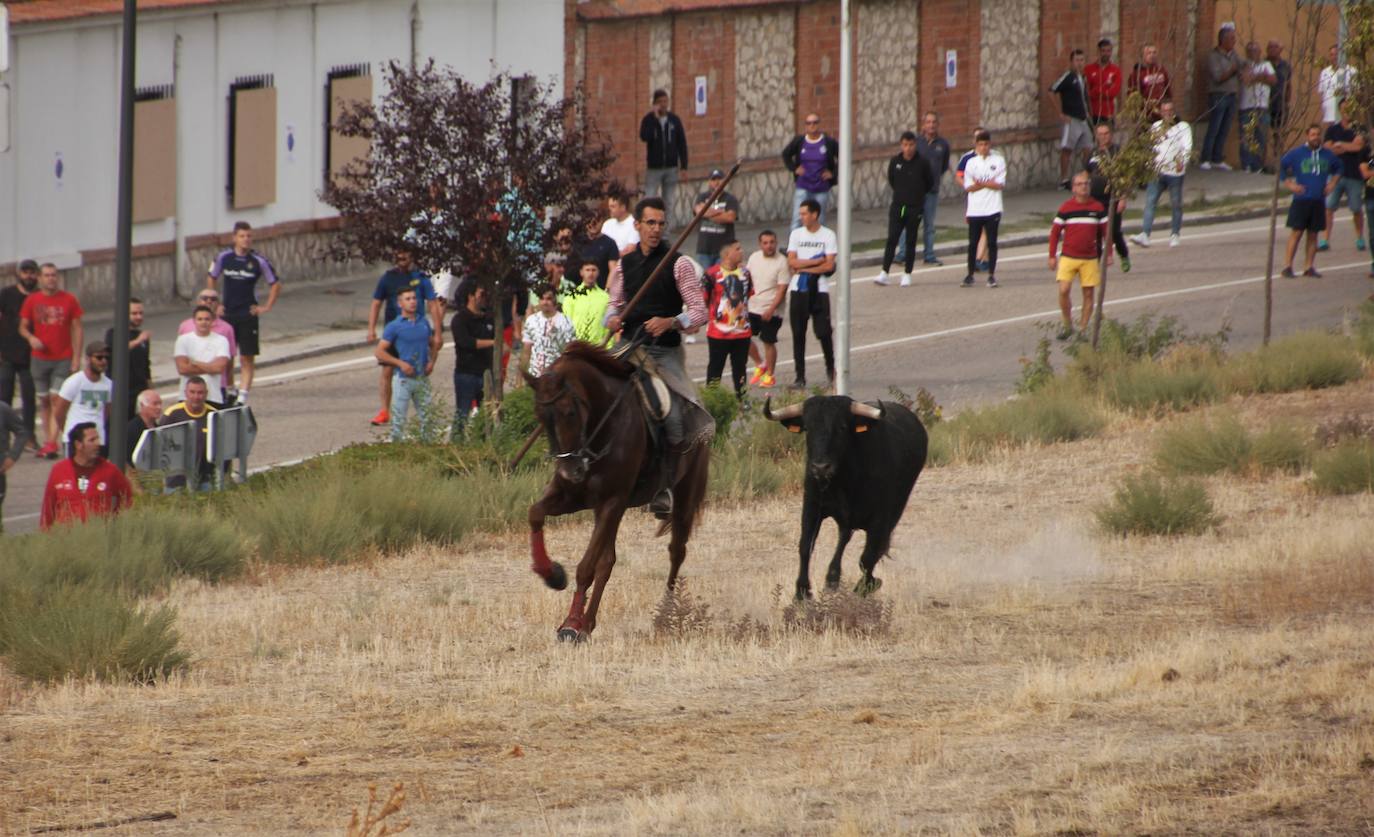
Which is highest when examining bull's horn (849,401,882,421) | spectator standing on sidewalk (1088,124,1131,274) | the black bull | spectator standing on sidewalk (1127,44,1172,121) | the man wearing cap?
spectator standing on sidewalk (1127,44,1172,121)

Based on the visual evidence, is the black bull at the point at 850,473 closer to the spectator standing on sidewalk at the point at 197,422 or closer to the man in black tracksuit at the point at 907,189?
the spectator standing on sidewalk at the point at 197,422

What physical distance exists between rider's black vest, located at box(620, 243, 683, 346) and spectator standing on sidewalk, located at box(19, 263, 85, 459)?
33.8 ft

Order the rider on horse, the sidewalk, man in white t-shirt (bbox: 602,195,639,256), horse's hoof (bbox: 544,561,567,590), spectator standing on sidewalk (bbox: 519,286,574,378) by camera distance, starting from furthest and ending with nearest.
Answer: the sidewalk → man in white t-shirt (bbox: 602,195,639,256) → spectator standing on sidewalk (bbox: 519,286,574,378) → the rider on horse → horse's hoof (bbox: 544,561,567,590)

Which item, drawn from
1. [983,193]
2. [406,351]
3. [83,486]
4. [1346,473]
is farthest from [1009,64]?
[83,486]

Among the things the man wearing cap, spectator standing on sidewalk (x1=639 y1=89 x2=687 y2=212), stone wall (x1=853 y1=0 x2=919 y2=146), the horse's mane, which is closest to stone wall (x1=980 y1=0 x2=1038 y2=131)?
stone wall (x1=853 y1=0 x2=919 y2=146)

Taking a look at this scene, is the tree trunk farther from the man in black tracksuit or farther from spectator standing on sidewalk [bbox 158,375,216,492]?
spectator standing on sidewalk [bbox 158,375,216,492]

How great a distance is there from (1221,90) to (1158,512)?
2455 cm

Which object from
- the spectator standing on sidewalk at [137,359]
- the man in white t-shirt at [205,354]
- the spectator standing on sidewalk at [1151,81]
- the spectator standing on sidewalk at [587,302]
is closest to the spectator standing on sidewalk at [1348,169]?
the spectator standing on sidewalk at [1151,81]

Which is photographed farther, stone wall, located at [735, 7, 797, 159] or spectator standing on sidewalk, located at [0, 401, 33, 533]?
stone wall, located at [735, 7, 797, 159]

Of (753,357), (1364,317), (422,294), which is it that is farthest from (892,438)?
(1364,317)

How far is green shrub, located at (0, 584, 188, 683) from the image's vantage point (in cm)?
1131

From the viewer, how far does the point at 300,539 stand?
52.2ft

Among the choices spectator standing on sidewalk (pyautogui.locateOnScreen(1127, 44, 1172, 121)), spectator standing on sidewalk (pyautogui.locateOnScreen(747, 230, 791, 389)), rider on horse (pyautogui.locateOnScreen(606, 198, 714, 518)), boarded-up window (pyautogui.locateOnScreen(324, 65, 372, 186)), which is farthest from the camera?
boarded-up window (pyautogui.locateOnScreen(324, 65, 372, 186))

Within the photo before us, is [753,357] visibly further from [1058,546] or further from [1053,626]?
[1053,626]
